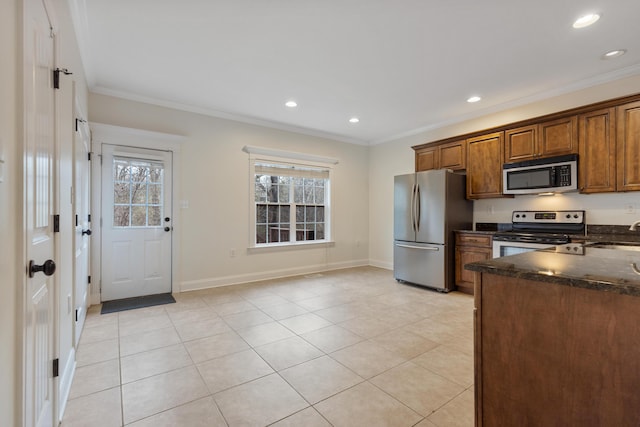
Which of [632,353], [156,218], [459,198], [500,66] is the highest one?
[500,66]

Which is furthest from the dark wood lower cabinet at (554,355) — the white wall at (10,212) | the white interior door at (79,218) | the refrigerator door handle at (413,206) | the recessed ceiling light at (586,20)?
the refrigerator door handle at (413,206)

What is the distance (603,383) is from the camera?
0.98 m

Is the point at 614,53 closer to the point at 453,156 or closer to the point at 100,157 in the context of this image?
the point at 453,156

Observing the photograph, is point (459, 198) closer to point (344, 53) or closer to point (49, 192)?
point (344, 53)

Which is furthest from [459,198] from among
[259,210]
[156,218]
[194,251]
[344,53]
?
[156,218]

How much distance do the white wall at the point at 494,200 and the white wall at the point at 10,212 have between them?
4779mm

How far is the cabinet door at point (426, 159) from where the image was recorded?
15.6 ft

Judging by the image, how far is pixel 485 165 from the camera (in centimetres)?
412

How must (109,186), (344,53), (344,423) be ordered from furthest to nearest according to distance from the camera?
(109,186) → (344,53) → (344,423)

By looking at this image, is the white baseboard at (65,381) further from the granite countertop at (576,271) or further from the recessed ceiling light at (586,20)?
the recessed ceiling light at (586,20)

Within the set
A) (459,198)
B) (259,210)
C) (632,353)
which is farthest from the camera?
(259,210)

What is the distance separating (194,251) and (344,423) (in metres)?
3.33

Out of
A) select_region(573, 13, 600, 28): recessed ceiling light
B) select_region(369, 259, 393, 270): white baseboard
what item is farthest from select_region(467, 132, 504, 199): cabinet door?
select_region(369, 259, 393, 270): white baseboard

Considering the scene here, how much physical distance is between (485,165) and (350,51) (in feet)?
8.40
